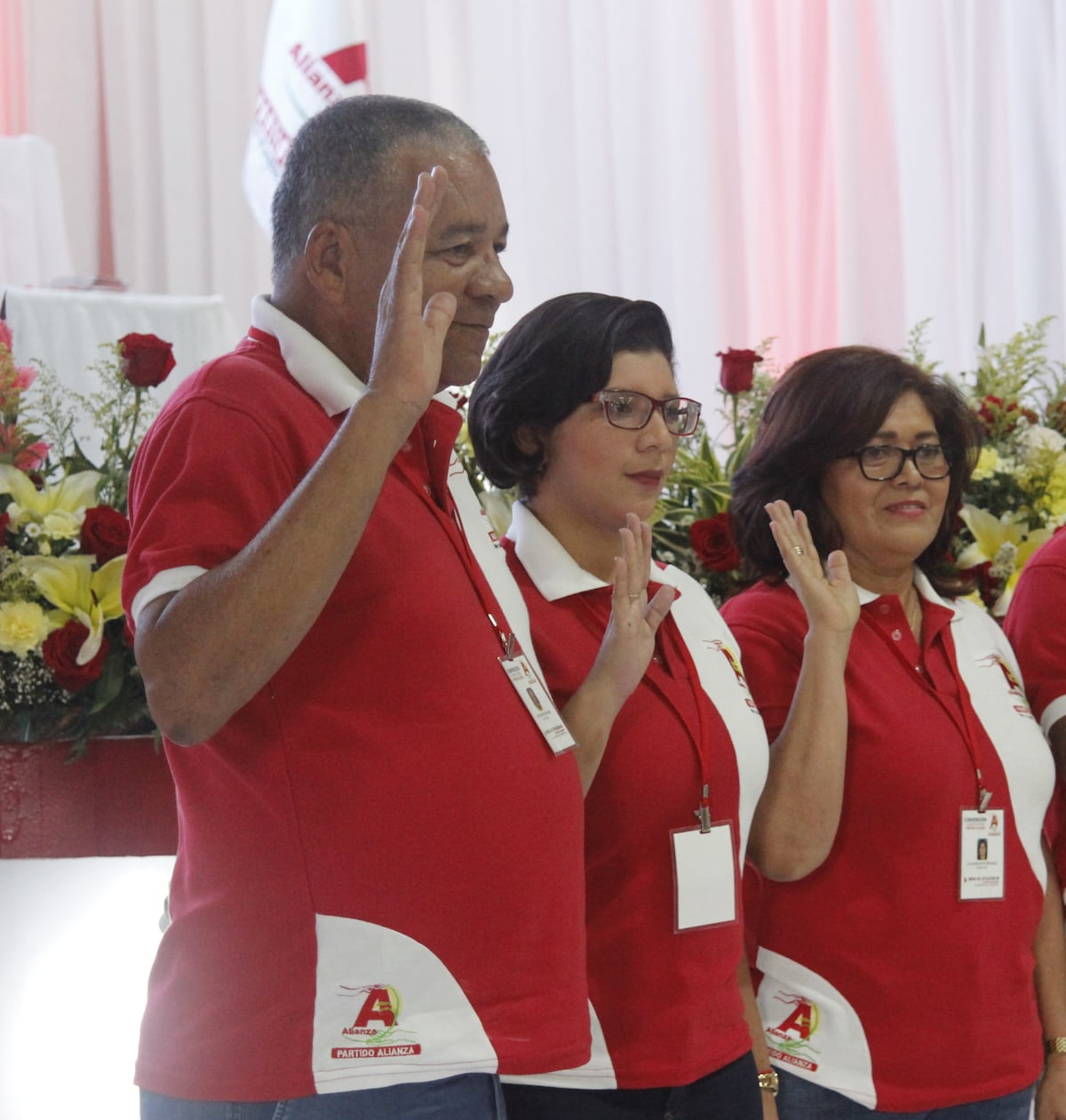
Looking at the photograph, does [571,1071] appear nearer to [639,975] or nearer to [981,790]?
[639,975]

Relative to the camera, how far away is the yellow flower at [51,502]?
6.84 feet

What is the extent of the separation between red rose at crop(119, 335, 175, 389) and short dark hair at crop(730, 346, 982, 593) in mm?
901

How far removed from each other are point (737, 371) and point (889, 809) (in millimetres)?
1007

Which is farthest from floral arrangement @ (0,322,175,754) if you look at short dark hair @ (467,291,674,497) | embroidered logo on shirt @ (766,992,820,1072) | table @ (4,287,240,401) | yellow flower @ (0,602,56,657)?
table @ (4,287,240,401)

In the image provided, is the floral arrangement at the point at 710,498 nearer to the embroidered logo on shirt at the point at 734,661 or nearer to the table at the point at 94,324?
the embroidered logo on shirt at the point at 734,661

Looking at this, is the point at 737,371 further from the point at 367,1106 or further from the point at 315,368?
the point at 367,1106

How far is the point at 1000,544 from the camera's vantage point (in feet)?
8.04

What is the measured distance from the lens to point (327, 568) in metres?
1.14

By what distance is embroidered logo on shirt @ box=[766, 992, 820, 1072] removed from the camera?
1.82m

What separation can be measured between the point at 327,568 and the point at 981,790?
3.51 ft

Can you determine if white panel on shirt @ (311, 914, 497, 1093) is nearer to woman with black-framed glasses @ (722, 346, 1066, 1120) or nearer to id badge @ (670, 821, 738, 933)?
id badge @ (670, 821, 738, 933)

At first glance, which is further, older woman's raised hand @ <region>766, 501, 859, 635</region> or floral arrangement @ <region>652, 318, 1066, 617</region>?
floral arrangement @ <region>652, 318, 1066, 617</region>

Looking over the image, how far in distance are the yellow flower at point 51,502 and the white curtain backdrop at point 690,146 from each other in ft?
10.9

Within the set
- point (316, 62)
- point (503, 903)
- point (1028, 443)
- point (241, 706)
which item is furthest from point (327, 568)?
point (316, 62)
